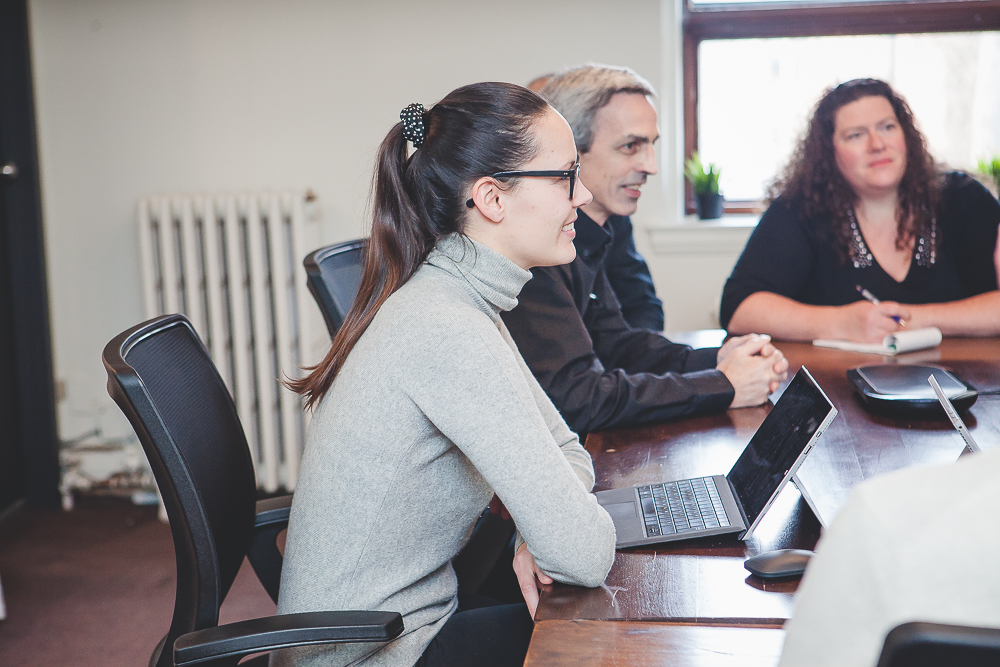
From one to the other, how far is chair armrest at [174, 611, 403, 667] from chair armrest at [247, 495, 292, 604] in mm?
377

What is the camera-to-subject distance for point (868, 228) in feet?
6.84

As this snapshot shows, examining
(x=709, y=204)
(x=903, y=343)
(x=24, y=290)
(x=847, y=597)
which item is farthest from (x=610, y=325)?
(x=24, y=290)

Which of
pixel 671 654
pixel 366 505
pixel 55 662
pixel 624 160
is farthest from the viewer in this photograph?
pixel 55 662

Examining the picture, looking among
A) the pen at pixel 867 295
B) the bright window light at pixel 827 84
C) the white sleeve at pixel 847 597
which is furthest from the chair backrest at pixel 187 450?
the bright window light at pixel 827 84

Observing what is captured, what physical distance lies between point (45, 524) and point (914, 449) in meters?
2.72

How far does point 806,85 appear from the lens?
3002 mm

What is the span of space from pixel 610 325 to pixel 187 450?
1.06 metres

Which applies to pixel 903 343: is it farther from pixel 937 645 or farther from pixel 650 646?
pixel 937 645

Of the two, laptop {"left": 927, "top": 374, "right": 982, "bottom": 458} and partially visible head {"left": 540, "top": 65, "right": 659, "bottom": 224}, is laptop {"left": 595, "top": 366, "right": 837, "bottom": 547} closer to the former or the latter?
laptop {"left": 927, "top": 374, "right": 982, "bottom": 458}

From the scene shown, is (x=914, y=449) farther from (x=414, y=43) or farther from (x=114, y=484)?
(x=114, y=484)

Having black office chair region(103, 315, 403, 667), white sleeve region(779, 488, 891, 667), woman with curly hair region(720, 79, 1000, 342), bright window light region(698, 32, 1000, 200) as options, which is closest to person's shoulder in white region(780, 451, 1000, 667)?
white sleeve region(779, 488, 891, 667)

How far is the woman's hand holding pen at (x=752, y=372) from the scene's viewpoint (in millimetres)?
1504

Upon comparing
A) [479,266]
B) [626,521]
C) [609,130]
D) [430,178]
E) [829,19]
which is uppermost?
[829,19]

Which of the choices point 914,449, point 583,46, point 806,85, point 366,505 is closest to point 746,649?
point 366,505
